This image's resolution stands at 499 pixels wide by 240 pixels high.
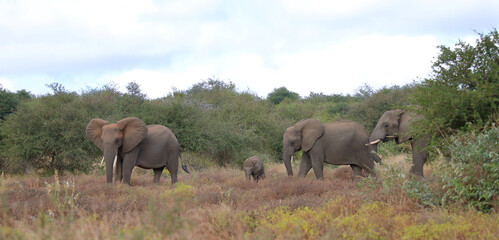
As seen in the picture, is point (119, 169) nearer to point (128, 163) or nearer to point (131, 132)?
point (128, 163)

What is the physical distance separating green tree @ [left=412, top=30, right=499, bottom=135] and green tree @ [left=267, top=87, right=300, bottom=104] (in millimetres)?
55690

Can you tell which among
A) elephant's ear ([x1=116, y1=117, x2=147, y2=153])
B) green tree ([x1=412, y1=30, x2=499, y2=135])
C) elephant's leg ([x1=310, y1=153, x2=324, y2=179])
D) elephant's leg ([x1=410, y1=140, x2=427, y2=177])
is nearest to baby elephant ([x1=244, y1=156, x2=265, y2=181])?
elephant's leg ([x1=310, y1=153, x2=324, y2=179])

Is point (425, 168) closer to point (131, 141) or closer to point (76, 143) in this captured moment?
point (131, 141)

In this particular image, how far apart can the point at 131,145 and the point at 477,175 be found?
27.5 feet

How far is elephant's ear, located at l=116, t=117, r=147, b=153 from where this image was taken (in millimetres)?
12266

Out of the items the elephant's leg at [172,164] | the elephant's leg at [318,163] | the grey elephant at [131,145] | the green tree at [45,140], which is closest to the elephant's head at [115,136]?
the grey elephant at [131,145]

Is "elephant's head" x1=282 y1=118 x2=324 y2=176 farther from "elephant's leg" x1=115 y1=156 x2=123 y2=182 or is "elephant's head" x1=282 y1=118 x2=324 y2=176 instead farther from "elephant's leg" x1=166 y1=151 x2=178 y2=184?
"elephant's leg" x1=115 y1=156 x2=123 y2=182

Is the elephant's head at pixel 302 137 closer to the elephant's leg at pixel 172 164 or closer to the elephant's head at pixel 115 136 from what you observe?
the elephant's leg at pixel 172 164

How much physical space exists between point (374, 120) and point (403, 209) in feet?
75.1

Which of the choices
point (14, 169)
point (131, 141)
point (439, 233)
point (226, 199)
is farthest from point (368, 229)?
point (14, 169)

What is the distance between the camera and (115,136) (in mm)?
11867

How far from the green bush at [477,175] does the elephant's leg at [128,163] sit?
309 inches

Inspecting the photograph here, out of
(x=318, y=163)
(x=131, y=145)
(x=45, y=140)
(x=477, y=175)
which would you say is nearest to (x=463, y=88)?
(x=477, y=175)

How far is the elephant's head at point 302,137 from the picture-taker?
13.3 metres
